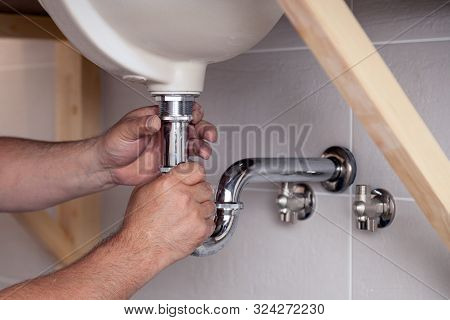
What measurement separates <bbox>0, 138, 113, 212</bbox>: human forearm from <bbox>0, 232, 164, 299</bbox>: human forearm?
283mm

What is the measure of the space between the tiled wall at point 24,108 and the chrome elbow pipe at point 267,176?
0.61 m

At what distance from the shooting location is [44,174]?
1.04 metres

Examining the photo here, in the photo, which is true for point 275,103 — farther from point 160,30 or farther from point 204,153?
point 160,30

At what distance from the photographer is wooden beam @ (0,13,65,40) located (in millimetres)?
1281

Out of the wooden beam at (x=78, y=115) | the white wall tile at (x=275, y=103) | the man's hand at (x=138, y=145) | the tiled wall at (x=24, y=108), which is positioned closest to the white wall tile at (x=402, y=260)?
the white wall tile at (x=275, y=103)

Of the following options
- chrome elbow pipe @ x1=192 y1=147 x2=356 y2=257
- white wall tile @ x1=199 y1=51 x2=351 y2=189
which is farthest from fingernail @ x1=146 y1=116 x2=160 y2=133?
white wall tile @ x1=199 y1=51 x2=351 y2=189

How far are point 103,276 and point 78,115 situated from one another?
0.69 m

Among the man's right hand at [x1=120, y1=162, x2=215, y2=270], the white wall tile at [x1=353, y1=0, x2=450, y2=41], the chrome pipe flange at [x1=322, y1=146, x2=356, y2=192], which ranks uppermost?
the white wall tile at [x1=353, y1=0, x2=450, y2=41]

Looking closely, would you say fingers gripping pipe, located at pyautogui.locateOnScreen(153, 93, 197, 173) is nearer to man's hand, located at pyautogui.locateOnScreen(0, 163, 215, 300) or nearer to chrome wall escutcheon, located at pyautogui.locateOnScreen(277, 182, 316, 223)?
man's hand, located at pyautogui.locateOnScreen(0, 163, 215, 300)

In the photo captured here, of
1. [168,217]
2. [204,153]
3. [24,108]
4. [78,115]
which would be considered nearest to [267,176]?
[204,153]

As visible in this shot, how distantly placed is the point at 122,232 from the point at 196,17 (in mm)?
232

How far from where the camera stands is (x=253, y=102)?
109 centimetres

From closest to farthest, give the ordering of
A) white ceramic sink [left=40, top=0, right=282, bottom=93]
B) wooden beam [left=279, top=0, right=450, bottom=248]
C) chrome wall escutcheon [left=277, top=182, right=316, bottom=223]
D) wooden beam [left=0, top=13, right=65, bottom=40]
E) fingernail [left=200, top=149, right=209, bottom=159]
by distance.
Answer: wooden beam [left=279, top=0, right=450, bottom=248] < white ceramic sink [left=40, top=0, right=282, bottom=93] < fingernail [left=200, top=149, right=209, bottom=159] < chrome wall escutcheon [left=277, top=182, right=316, bottom=223] < wooden beam [left=0, top=13, right=65, bottom=40]

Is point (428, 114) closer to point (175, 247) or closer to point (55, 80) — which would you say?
point (175, 247)
